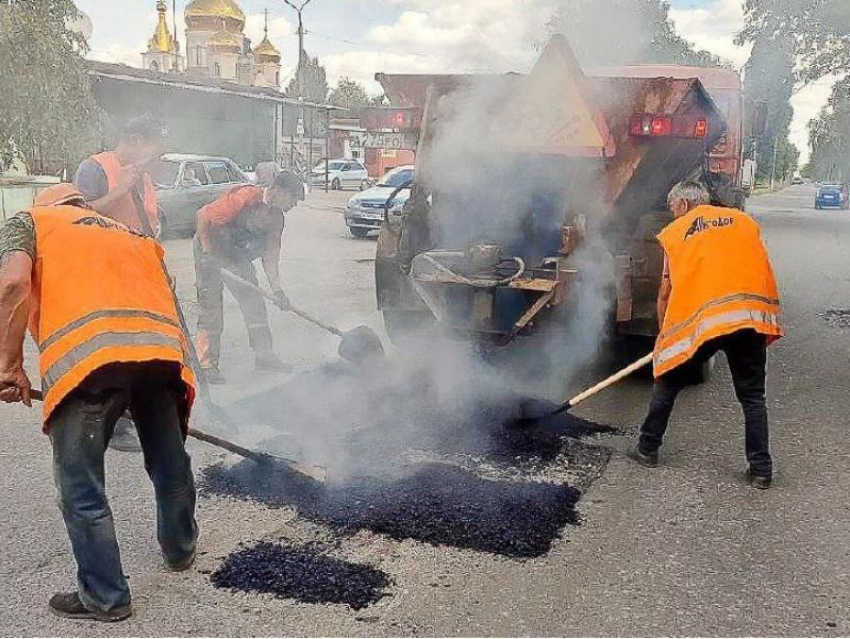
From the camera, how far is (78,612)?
9.18 feet

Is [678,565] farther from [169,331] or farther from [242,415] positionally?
[242,415]

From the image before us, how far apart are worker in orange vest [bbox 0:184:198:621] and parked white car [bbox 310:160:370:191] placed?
106 ft

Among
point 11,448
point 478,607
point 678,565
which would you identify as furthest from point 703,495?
point 11,448

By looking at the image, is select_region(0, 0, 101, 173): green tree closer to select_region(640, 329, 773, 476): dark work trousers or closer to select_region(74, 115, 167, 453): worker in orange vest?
select_region(74, 115, 167, 453): worker in orange vest

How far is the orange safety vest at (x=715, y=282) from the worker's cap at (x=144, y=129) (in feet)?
9.01

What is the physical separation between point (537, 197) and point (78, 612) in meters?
3.87

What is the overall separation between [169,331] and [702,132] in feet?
11.7

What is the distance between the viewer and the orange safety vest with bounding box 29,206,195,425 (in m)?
2.66

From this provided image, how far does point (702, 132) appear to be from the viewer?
505 centimetres

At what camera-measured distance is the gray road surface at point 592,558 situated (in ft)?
9.24

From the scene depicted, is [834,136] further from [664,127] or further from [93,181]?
[93,181]

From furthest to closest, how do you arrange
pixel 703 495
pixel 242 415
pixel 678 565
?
pixel 242 415
pixel 703 495
pixel 678 565

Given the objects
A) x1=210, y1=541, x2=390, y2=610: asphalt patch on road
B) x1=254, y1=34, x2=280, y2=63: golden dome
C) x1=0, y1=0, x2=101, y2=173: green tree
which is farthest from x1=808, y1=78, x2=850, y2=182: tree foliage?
x1=254, y1=34, x2=280, y2=63: golden dome

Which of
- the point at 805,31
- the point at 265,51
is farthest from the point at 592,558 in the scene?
the point at 265,51
